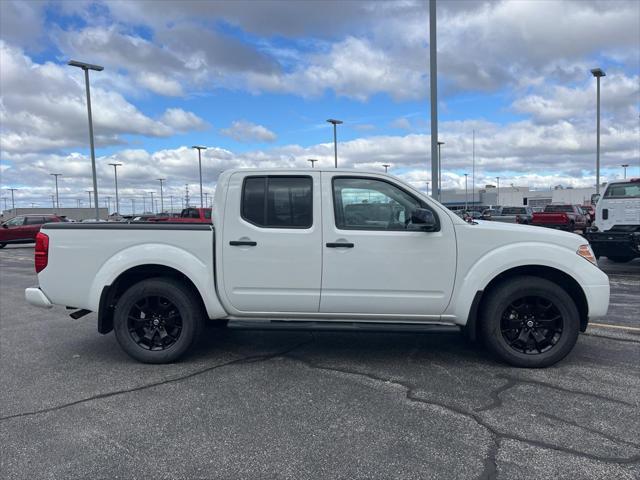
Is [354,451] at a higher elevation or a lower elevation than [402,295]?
lower

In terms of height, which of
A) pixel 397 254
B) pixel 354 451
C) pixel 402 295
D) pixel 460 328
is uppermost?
pixel 397 254

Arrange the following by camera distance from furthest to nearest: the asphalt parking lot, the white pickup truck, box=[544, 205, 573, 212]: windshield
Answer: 1. box=[544, 205, 573, 212]: windshield
2. the white pickup truck
3. the asphalt parking lot

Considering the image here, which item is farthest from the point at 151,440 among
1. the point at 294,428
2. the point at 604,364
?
the point at 604,364

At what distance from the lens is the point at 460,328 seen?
189 inches

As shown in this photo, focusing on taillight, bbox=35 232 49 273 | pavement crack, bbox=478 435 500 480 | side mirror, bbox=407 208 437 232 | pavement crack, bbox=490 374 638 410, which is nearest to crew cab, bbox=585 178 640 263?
pavement crack, bbox=490 374 638 410

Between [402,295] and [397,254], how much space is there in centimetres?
39

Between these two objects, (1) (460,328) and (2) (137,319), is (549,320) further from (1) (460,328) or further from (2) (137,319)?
(2) (137,319)

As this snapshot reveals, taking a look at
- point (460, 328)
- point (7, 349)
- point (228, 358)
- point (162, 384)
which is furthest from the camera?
point (7, 349)

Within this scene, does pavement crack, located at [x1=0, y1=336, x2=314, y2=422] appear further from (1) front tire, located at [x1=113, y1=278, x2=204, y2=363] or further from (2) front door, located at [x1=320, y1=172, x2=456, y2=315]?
(2) front door, located at [x1=320, y1=172, x2=456, y2=315]

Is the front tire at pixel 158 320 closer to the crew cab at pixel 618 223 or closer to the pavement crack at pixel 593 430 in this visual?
the pavement crack at pixel 593 430

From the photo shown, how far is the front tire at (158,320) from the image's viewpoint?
493 centimetres

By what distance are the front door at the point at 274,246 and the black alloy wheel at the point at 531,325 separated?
1840mm

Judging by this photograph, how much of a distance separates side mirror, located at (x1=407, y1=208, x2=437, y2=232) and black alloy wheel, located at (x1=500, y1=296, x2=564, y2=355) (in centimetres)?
108

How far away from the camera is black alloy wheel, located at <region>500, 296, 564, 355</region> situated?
475 centimetres
